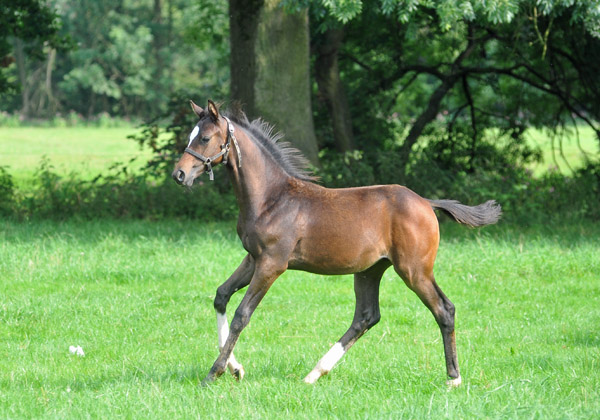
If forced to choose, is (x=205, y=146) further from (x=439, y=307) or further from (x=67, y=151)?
(x=67, y=151)

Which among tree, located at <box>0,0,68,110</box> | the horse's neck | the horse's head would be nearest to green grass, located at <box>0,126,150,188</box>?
tree, located at <box>0,0,68,110</box>

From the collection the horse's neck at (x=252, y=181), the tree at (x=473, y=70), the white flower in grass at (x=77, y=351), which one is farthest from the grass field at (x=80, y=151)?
the horse's neck at (x=252, y=181)

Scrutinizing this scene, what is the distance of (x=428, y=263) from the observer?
618 cm

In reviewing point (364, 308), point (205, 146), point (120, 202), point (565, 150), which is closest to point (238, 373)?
point (364, 308)

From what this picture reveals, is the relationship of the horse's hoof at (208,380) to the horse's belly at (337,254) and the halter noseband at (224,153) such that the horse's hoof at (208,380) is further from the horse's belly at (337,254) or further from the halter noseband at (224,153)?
the halter noseband at (224,153)

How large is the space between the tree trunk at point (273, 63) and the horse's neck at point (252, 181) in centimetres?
753

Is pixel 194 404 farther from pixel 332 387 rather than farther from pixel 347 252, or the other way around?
pixel 347 252

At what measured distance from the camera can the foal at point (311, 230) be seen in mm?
6027

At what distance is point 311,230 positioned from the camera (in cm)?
616

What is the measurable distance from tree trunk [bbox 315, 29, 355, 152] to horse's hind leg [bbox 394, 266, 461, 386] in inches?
378

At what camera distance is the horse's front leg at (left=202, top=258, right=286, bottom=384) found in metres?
5.97

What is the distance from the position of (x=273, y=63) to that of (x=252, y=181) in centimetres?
807

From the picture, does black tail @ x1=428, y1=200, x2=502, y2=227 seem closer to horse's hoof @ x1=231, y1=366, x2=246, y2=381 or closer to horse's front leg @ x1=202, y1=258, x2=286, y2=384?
horse's front leg @ x1=202, y1=258, x2=286, y2=384

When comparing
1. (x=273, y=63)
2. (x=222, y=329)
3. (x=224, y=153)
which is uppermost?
(x=273, y=63)
